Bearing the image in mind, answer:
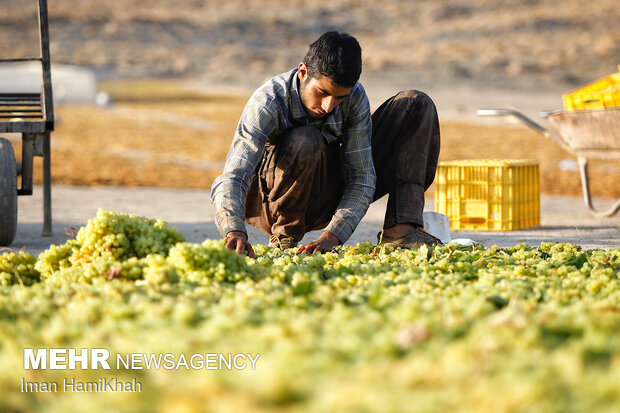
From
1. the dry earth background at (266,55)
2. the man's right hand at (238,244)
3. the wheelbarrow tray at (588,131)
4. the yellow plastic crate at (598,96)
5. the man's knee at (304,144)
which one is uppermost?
the dry earth background at (266,55)

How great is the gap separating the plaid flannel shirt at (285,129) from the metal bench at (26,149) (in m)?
1.88

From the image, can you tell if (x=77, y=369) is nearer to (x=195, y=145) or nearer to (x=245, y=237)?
(x=245, y=237)

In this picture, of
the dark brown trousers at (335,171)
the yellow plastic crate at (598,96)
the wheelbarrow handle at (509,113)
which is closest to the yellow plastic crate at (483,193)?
the wheelbarrow handle at (509,113)

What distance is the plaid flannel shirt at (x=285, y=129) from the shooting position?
3859 millimetres

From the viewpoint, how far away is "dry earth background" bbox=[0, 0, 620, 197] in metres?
15.9

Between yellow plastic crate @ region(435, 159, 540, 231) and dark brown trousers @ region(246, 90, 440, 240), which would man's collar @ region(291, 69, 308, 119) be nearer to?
dark brown trousers @ region(246, 90, 440, 240)

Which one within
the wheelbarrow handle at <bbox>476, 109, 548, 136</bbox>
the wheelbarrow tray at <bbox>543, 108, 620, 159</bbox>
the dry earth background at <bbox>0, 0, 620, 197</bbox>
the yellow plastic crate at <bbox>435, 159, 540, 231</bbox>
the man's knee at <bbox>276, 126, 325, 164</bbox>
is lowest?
the yellow plastic crate at <bbox>435, 159, 540, 231</bbox>

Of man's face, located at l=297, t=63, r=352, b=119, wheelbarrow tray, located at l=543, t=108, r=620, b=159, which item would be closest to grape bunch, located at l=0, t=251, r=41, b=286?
man's face, located at l=297, t=63, r=352, b=119

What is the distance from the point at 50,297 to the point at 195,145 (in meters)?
12.0

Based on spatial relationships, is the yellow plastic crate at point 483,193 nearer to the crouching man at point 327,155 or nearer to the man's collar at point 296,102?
the crouching man at point 327,155

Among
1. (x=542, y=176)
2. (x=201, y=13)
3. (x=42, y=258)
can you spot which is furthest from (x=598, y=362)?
(x=201, y=13)

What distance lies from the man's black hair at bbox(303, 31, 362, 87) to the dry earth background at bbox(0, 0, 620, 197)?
856 centimetres

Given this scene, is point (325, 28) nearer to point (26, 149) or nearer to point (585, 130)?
point (585, 130)

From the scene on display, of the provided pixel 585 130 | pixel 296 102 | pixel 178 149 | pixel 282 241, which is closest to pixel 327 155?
pixel 296 102
